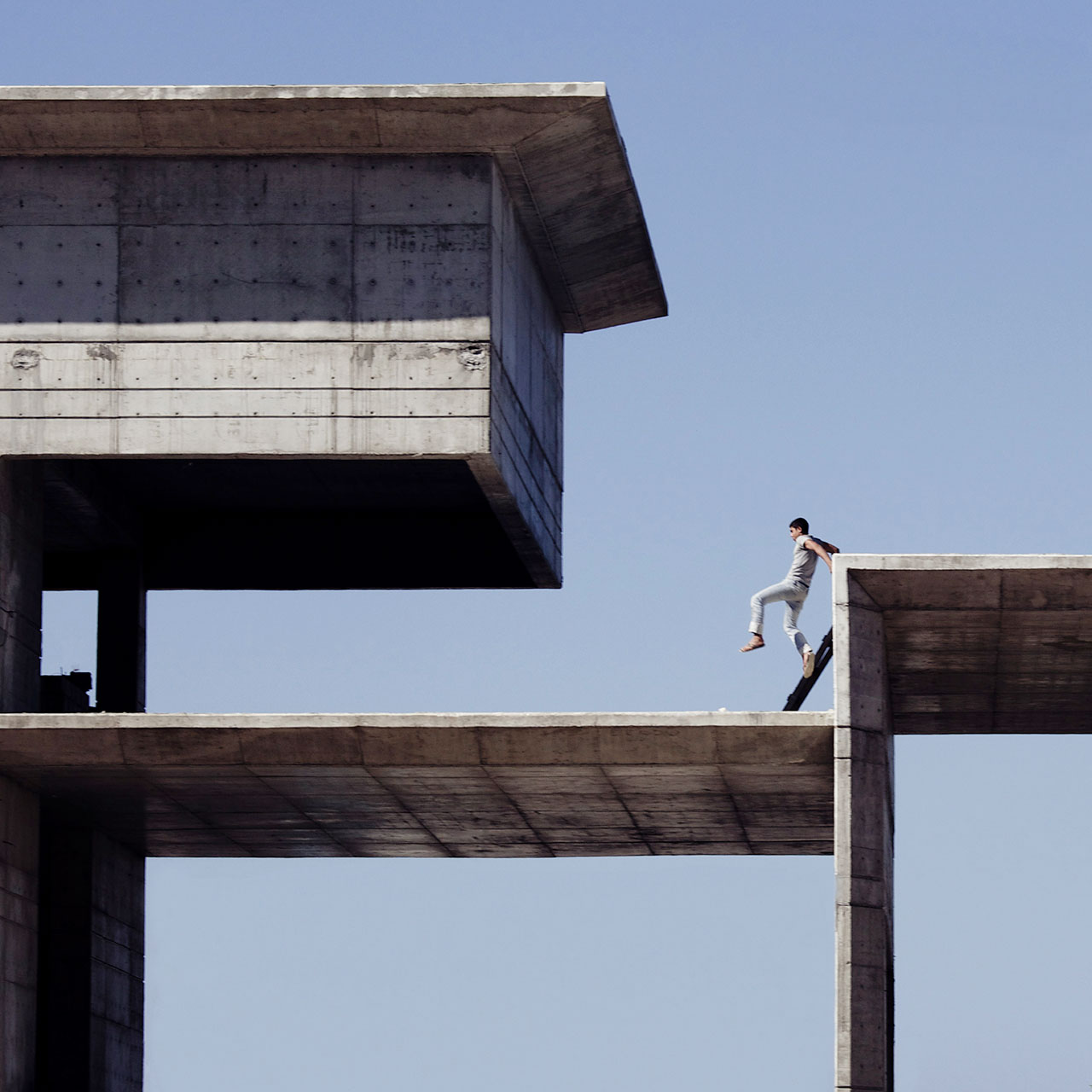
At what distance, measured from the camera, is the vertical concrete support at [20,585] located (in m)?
29.8

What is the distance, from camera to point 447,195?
3014 cm

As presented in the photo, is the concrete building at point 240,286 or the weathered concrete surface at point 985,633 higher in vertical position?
the concrete building at point 240,286

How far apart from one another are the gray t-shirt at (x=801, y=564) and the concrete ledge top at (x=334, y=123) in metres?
6.27

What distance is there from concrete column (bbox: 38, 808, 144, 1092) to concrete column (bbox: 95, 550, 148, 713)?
7.51ft

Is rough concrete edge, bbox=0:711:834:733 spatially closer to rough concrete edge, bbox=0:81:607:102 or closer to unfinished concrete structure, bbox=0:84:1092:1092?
unfinished concrete structure, bbox=0:84:1092:1092

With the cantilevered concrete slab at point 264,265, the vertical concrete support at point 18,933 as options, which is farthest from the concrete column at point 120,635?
the cantilevered concrete slab at point 264,265

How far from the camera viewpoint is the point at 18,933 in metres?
29.9

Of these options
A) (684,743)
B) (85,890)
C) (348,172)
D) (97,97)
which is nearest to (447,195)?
(348,172)

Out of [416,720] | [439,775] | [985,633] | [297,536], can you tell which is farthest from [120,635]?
[985,633]

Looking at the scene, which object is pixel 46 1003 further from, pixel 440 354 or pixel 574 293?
pixel 574 293

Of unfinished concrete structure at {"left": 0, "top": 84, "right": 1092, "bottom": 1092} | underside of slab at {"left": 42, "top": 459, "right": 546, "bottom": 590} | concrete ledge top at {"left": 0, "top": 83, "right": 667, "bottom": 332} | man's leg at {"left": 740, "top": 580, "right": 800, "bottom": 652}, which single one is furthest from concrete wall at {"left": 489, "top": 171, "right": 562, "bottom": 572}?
man's leg at {"left": 740, "top": 580, "right": 800, "bottom": 652}

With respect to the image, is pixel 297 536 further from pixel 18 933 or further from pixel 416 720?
pixel 416 720

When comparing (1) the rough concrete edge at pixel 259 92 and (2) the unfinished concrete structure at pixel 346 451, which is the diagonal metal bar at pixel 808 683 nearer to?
(2) the unfinished concrete structure at pixel 346 451

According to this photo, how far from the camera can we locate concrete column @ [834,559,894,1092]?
25.8 m
